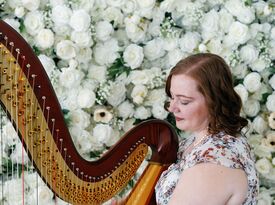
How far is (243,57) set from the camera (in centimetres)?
227

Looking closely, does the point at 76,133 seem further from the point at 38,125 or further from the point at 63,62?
the point at 38,125

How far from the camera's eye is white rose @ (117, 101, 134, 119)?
7.27ft

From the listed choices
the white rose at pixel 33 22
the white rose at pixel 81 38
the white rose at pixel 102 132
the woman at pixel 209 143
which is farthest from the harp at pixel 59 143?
the white rose at pixel 33 22

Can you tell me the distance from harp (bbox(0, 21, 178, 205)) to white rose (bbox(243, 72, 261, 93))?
2.26 feet

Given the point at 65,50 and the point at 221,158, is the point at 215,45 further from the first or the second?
the point at 221,158

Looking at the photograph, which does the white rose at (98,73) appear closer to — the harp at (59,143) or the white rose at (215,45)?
the white rose at (215,45)

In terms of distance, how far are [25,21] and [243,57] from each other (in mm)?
845

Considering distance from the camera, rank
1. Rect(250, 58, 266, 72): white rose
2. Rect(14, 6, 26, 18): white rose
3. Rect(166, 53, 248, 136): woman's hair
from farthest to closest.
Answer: Rect(250, 58, 266, 72): white rose, Rect(14, 6, 26, 18): white rose, Rect(166, 53, 248, 136): woman's hair

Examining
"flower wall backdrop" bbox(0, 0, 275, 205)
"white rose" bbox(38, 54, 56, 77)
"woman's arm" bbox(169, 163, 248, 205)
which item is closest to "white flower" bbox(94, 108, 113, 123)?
"flower wall backdrop" bbox(0, 0, 275, 205)

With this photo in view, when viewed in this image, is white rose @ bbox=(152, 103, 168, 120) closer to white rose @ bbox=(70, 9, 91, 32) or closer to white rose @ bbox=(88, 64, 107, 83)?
white rose @ bbox=(88, 64, 107, 83)

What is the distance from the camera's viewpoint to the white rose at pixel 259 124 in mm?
2312

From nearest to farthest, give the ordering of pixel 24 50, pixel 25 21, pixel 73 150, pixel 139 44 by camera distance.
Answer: pixel 24 50
pixel 73 150
pixel 25 21
pixel 139 44

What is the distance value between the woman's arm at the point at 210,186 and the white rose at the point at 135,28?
0.94m

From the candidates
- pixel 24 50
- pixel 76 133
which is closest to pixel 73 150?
pixel 24 50
